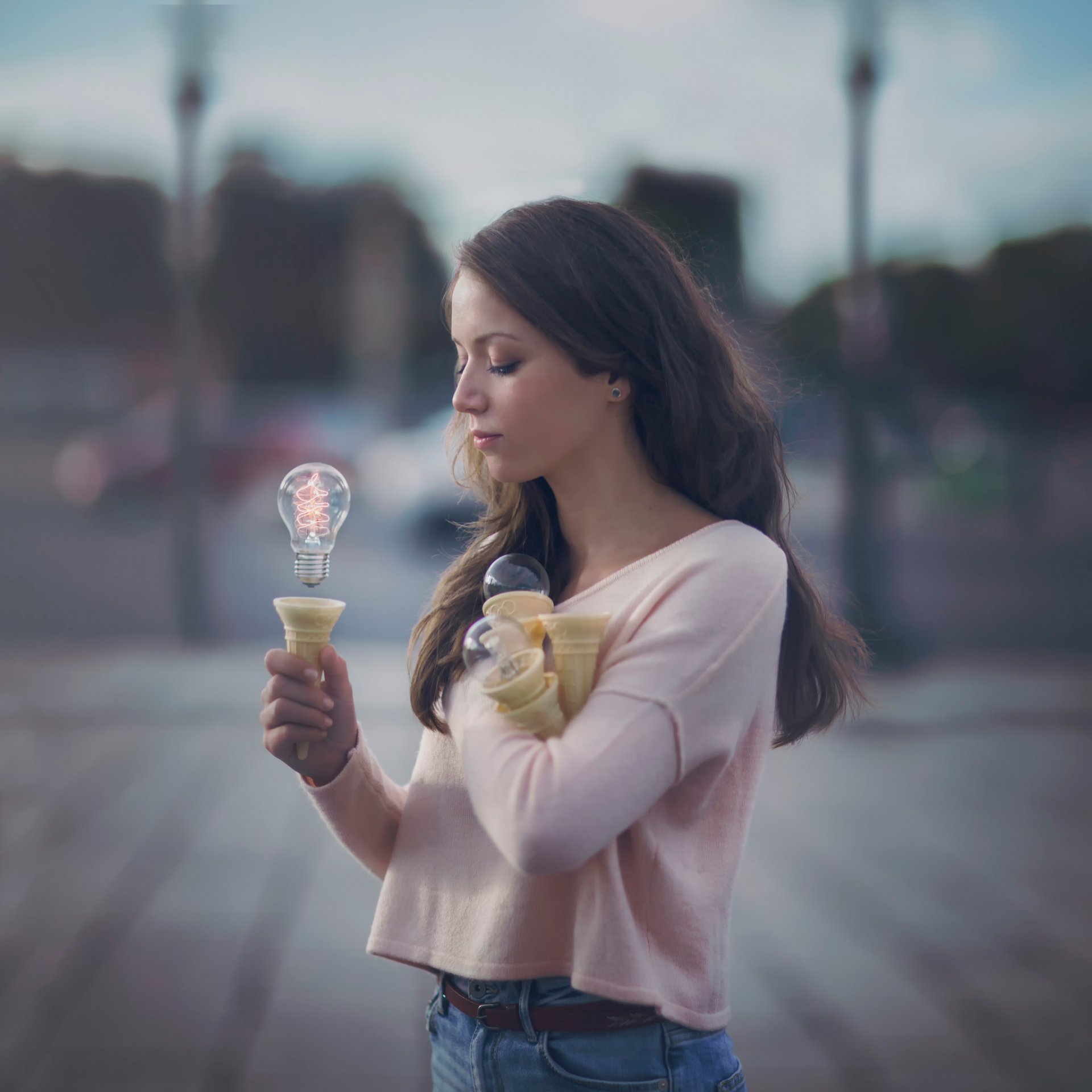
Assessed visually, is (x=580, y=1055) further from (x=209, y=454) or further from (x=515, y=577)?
(x=209, y=454)

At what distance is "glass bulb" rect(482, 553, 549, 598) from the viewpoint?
5.03 ft

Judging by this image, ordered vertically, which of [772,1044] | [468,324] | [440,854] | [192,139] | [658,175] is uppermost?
[658,175]

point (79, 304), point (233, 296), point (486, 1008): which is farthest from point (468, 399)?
point (79, 304)

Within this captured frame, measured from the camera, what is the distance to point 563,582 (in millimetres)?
1705

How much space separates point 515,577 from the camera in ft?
5.06

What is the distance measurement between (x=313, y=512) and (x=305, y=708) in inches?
10.9

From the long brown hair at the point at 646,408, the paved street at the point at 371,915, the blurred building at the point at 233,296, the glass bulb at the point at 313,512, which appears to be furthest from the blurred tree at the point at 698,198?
the blurred building at the point at 233,296

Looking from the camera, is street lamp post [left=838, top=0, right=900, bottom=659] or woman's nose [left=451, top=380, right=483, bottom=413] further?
street lamp post [left=838, top=0, right=900, bottom=659]

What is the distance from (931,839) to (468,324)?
4315 mm

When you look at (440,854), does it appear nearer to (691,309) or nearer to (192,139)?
(691,309)

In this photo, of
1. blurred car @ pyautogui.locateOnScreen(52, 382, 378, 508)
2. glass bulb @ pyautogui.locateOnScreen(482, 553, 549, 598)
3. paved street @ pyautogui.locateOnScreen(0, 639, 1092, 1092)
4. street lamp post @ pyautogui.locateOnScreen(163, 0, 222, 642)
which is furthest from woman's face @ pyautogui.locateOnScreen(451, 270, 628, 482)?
blurred car @ pyautogui.locateOnScreen(52, 382, 378, 508)

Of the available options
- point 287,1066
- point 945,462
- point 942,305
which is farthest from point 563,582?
point 942,305

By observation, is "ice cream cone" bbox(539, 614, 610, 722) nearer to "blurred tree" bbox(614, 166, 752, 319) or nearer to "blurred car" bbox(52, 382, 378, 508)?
"blurred tree" bbox(614, 166, 752, 319)

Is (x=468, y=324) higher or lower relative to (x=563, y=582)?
higher
